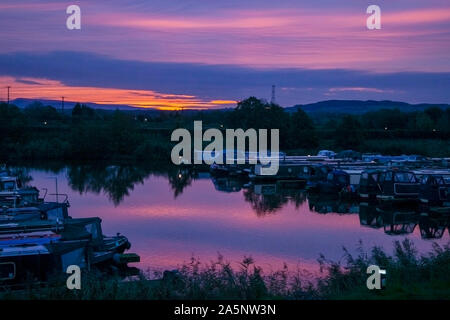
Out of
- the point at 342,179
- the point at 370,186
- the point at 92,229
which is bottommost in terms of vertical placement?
the point at 92,229

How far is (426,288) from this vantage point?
8.05 m

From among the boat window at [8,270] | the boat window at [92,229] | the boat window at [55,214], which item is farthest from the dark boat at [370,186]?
the boat window at [8,270]

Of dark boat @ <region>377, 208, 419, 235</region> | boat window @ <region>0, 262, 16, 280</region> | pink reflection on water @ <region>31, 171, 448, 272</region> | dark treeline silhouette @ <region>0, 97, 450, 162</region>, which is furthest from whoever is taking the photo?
dark treeline silhouette @ <region>0, 97, 450, 162</region>

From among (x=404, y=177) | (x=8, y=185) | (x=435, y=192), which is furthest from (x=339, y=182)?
(x=8, y=185)

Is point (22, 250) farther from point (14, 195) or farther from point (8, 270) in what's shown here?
point (14, 195)

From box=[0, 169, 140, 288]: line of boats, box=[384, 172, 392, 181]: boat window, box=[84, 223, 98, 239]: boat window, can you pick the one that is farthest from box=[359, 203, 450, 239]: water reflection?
box=[84, 223, 98, 239]: boat window

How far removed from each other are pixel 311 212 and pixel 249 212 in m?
2.70

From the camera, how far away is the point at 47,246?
12383 mm

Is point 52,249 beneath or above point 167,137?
beneath

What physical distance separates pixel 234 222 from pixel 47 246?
1153cm

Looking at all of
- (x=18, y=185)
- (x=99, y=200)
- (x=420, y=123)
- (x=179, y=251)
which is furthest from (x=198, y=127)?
(x=179, y=251)

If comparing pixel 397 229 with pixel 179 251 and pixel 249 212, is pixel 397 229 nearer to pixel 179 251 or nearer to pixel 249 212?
pixel 249 212

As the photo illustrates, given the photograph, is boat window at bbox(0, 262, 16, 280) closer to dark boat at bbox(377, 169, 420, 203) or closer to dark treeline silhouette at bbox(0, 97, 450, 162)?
dark boat at bbox(377, 169, 420, 203)

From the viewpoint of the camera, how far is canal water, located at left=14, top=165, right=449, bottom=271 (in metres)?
17.4
